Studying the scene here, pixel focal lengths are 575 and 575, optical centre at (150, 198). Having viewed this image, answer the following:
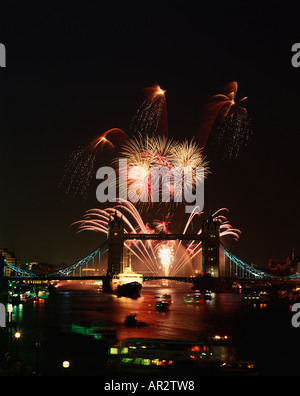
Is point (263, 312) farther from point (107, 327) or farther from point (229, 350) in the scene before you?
point (229, 350)

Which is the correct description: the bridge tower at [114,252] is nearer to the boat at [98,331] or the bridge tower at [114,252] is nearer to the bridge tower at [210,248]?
the bridge tower at [210,248]

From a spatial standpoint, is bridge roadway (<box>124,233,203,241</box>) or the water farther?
bridge roadway (<box>124,233,203,241</box>)

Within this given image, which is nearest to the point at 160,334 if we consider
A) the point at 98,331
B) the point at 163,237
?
the point at 98,331

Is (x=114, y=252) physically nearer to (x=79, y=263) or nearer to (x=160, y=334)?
(x=79, y=263)

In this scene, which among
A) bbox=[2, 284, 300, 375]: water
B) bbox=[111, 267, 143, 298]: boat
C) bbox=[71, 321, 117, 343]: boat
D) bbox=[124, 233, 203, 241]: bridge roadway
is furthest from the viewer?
bbox=[111, 267, 143, 298]: boat

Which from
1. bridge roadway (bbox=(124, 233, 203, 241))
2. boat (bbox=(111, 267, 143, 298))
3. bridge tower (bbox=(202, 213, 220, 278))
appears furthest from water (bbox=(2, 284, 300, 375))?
bridge tower (bbox=(202, 213, 220, 278))

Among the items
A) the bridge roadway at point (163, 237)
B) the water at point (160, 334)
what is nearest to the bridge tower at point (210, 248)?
the bridge roadway at point (163, 237)

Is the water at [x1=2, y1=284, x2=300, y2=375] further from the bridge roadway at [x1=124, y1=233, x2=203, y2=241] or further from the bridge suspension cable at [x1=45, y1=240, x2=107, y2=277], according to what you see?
the bridge suspension cable at [x1=45, y1=240, x2=107, y2=277]
